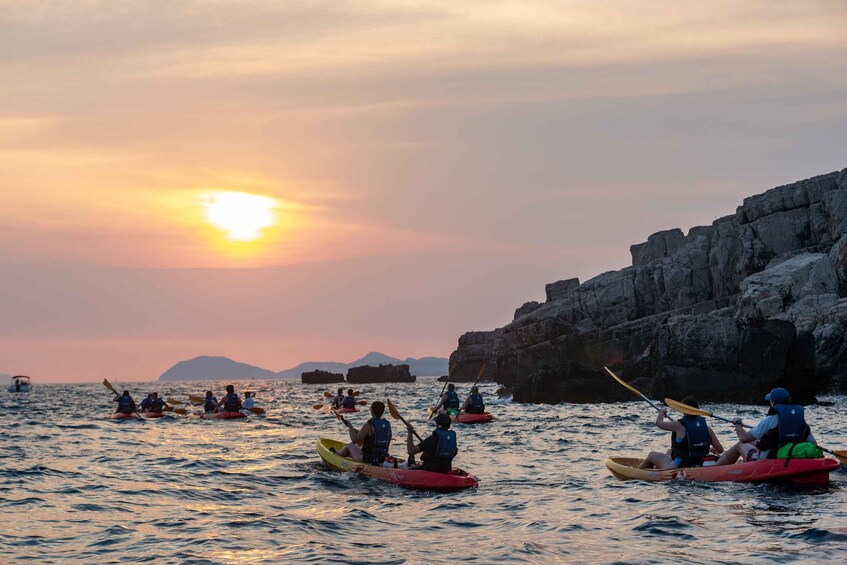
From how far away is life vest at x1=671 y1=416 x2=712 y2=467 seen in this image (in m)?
20.4

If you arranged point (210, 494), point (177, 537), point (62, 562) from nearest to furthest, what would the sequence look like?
1. point (62, 562)
2. point (177, 537)
3. point (210, 494)

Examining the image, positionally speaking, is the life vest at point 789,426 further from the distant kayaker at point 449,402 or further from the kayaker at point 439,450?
the distant kayaker at point 449,402

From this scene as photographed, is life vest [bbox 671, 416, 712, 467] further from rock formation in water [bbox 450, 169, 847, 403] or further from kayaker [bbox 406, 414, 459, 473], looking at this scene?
rock formation in water [bbox 450, 169, 847, 403]

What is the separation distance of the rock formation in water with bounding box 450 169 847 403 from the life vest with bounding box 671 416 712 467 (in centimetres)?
3542

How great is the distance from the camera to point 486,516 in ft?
56.6

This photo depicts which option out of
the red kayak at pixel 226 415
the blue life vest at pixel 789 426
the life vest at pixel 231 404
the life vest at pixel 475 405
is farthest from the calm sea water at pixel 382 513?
the life vest at pixel 231 404

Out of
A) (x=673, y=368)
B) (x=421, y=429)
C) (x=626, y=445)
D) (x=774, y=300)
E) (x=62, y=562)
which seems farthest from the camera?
(x=774, y=300)

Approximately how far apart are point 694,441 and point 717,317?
38504mm

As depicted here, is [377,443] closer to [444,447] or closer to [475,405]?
[444,447]

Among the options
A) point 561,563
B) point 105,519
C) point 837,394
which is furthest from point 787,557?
point 837,394

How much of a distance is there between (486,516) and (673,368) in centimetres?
4103

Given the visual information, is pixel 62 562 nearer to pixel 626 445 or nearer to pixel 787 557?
pixel 787 557

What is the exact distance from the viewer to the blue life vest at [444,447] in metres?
20.5

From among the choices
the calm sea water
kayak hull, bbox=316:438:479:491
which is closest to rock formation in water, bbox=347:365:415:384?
the calm sea water
